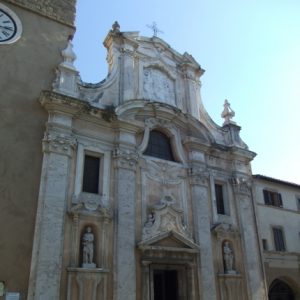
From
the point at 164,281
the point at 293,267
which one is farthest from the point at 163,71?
the point at 293,267

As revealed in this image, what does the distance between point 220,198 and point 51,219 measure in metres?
8.21

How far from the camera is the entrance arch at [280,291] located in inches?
700

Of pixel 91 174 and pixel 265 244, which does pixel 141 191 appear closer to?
pixel 91 174

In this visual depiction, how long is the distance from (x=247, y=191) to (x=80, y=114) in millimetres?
8814

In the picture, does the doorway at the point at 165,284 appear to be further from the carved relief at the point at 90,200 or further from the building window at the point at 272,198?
the building window at the point at 272,198

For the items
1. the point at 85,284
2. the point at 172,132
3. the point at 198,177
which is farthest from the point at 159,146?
the point at 85,284

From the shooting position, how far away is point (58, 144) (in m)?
12.3

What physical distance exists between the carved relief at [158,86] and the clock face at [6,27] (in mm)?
5851

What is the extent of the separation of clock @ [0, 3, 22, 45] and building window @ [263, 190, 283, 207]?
14585 mm

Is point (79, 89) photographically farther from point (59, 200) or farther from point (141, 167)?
point (59, 200)

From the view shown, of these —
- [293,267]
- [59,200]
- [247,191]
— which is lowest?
[293,267]

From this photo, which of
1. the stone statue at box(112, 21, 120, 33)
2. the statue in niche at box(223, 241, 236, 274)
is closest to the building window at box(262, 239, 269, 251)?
the statue in niche at box(223, 241, 236, 274)

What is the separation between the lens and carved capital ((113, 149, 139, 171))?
1348cm

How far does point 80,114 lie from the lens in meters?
13.3
